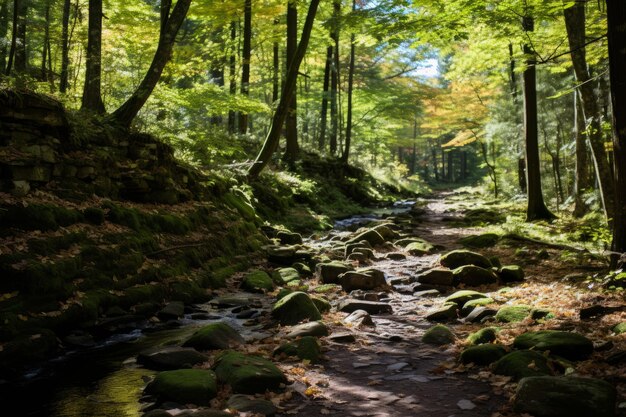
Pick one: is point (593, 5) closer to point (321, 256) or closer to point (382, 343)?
point (321, 256)

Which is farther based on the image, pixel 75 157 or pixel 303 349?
pixel 75 157

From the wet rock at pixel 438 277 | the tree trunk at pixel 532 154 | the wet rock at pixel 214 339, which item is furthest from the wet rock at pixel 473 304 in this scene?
the tree trunk at pixel 532 154

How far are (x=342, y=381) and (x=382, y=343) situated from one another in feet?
4.48

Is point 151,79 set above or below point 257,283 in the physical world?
above

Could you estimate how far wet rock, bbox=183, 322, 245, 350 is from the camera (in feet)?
19.1

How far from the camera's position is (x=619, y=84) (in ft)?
19.9

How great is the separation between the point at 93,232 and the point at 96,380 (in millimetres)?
3441

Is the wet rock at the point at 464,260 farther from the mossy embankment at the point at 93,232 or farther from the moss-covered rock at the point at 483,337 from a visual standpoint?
the mossy embankment at the point at 93,232

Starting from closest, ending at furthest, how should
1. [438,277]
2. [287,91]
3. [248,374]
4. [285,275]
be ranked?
[248,374], [438,277], [285,275], [287,91]

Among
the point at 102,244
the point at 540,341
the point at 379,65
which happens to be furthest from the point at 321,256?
the point at 379,65

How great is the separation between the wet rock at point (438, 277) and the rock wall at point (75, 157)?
592 cm

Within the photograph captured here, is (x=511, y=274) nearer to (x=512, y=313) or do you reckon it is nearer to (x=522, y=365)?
(x=512, y=313)

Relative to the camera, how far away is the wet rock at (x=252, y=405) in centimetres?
406

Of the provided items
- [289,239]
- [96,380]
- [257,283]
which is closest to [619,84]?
[257,283]
